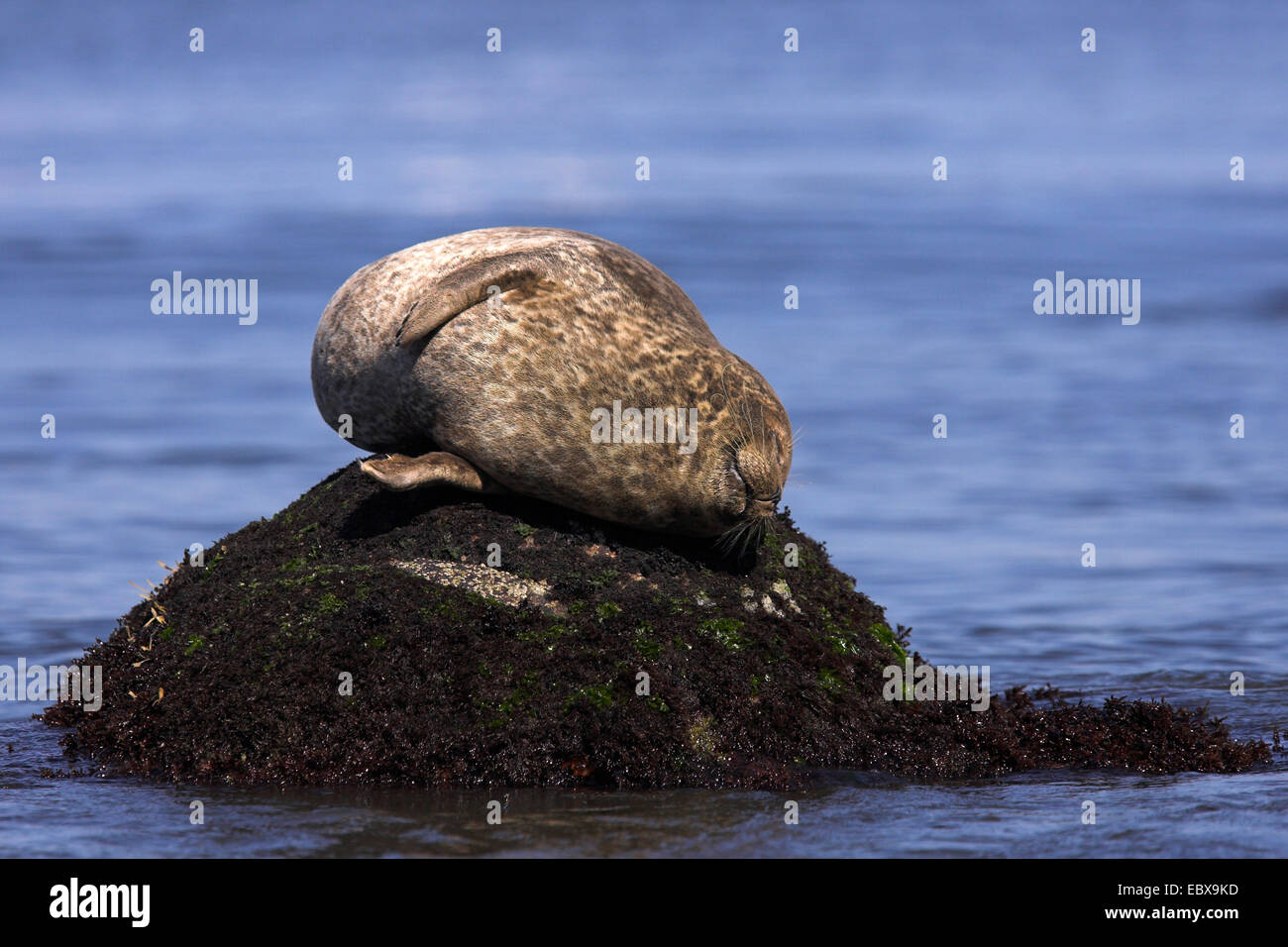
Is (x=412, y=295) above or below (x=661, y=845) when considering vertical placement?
above

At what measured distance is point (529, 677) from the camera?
288 inches

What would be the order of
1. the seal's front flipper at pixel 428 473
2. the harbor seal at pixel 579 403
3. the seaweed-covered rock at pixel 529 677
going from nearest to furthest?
1. the seaweed-covered rock at pixel 529 677
2. the seal's front flipper at pixel 428 473
3. the harbor seal at pixel 579 403

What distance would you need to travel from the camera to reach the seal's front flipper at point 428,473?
7734 mm

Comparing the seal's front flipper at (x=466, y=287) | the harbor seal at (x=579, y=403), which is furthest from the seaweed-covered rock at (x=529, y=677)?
the seal's front flipper at (x=466, y=287)

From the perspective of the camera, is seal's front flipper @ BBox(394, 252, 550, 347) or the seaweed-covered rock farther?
Result: seal's front flipper @ BBox(394, 252, 550, 347)

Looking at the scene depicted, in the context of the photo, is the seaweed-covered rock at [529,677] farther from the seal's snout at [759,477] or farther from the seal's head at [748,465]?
the seal's snout at [759,477]

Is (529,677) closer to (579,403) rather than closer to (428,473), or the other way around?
(428,473)

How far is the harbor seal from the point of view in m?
7.88

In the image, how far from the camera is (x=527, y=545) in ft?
26.2

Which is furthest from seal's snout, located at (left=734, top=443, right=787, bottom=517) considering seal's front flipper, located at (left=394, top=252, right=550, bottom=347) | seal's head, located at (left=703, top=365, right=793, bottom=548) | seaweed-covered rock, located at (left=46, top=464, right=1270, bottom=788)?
seal's front flipper, located at (left=394, top=252, right=550, bottom=347)

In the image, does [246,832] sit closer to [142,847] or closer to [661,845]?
[142,847]

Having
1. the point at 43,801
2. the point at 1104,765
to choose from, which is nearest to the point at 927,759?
the point at 1104,765

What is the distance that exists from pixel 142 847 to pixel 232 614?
6.18 feet

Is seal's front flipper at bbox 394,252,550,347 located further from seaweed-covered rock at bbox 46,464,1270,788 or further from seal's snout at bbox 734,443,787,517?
seal's snout at bbox 734,443,787,517
